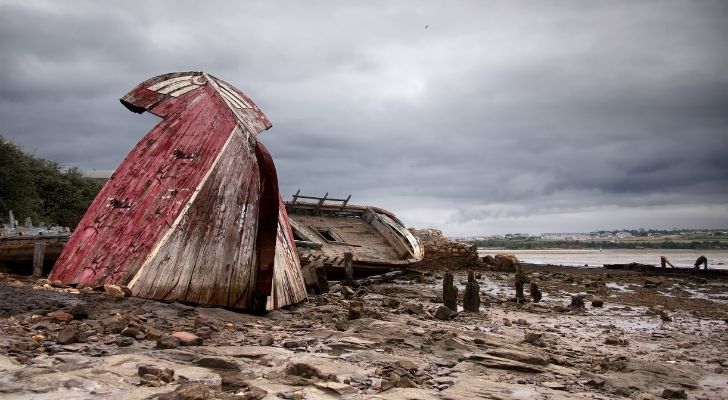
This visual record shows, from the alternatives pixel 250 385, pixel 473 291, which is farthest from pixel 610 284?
pixel 250 385

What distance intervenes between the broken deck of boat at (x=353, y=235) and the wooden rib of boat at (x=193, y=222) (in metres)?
5.37

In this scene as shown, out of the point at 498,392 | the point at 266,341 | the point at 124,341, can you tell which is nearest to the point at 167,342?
the point at 124,341

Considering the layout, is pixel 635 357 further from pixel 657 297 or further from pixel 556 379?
pixel 657 297

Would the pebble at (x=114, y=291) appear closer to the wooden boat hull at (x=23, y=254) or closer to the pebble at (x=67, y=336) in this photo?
the pebble at (x=67, y=336)

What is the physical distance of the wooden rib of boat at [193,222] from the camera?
758 cm

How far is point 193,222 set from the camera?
793 centimetres

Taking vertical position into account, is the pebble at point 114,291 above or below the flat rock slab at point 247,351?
above

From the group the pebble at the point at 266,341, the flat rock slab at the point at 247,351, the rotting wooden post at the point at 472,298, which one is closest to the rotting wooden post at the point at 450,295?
the rotting wooden post at the point at 472,298

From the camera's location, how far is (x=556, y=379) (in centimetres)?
551

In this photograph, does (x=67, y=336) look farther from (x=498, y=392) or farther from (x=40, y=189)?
(x=40, y=189)

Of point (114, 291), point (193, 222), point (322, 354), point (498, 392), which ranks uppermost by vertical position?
point (193, 222)

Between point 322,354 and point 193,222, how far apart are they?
3.22 metres

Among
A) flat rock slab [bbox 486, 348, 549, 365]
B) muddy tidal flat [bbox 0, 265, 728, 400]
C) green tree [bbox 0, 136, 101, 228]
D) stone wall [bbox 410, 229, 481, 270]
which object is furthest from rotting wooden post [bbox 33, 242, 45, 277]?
green tree [bbox 0, 136, 101, 228]

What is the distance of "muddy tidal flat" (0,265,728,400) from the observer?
4.36m
